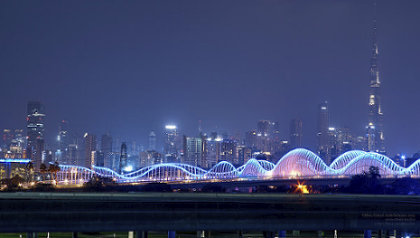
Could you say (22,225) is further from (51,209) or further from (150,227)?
(150,227)

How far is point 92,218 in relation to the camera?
4816 cm

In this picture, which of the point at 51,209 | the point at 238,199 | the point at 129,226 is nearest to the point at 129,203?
the point at 129,226

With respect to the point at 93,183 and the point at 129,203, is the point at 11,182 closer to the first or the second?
the point at 93,183

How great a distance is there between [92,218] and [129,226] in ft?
9.22

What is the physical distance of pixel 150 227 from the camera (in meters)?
48.8

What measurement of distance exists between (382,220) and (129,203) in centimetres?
2060

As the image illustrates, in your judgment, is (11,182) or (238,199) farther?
(11,182)

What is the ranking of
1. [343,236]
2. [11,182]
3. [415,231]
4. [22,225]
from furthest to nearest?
[11,182] → [343,236] → [415,231] → [22,225]

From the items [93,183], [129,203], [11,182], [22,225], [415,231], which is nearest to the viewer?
[22,225]

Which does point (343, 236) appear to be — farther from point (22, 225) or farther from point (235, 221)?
point (22, 225)

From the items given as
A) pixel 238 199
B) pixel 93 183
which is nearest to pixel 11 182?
pixel 93 183

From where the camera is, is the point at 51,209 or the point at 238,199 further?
the point at 238,199

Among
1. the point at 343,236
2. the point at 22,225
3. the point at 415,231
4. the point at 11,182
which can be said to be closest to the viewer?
the point at 22,225

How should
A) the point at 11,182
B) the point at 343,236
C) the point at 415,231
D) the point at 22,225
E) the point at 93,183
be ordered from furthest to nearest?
the point at 93,183, the point at 11,182, the point at 343,236, the point at 415,231, the point at 22,225
